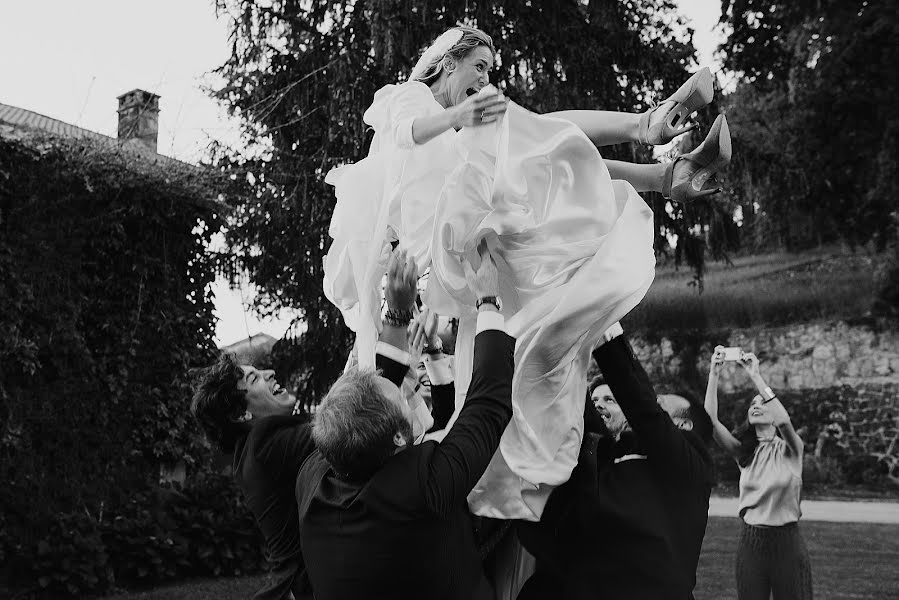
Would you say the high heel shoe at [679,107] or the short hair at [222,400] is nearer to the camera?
the high heel shoe at [679,107]

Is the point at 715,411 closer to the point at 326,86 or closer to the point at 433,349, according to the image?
the point at 433,349

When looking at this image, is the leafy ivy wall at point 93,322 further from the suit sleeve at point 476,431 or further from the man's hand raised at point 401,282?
the suit sleeve at point 476,431

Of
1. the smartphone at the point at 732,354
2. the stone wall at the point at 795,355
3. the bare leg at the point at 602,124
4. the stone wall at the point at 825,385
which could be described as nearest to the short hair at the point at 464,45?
the bare leg at the point at 602,124

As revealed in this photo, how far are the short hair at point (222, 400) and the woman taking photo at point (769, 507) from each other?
3512 millimetres

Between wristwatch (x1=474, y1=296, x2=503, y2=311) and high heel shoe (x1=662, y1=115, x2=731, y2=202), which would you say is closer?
wristwatch (x1=474, y1=296, x2=503, y2=311)

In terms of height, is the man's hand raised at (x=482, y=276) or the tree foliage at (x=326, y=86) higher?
the tree foliage at (x=326, y=86)

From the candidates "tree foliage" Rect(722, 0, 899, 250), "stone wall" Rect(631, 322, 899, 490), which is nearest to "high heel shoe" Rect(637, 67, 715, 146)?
"tree foliage" Rect(722, 0, 899, 250)

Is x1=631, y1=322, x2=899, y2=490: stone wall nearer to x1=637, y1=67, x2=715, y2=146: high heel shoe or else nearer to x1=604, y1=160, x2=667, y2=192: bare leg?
x1=604, y1=160, x2=667, y2=192: bare leg

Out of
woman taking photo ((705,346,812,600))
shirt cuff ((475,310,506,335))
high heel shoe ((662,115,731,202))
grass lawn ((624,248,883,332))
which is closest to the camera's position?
shirt cuff ((475,310,506,335))

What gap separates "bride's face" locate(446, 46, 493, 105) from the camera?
3318 mm

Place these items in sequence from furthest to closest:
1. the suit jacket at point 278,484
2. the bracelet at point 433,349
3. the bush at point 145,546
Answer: the bush at point 145,546
the bracelet at point 433,349
the suit jacket at point 278,484

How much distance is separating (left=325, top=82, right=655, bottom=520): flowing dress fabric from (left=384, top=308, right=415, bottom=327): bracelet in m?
0.17

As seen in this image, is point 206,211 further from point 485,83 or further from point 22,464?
point 485,83

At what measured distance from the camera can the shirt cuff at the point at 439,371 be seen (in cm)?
356
